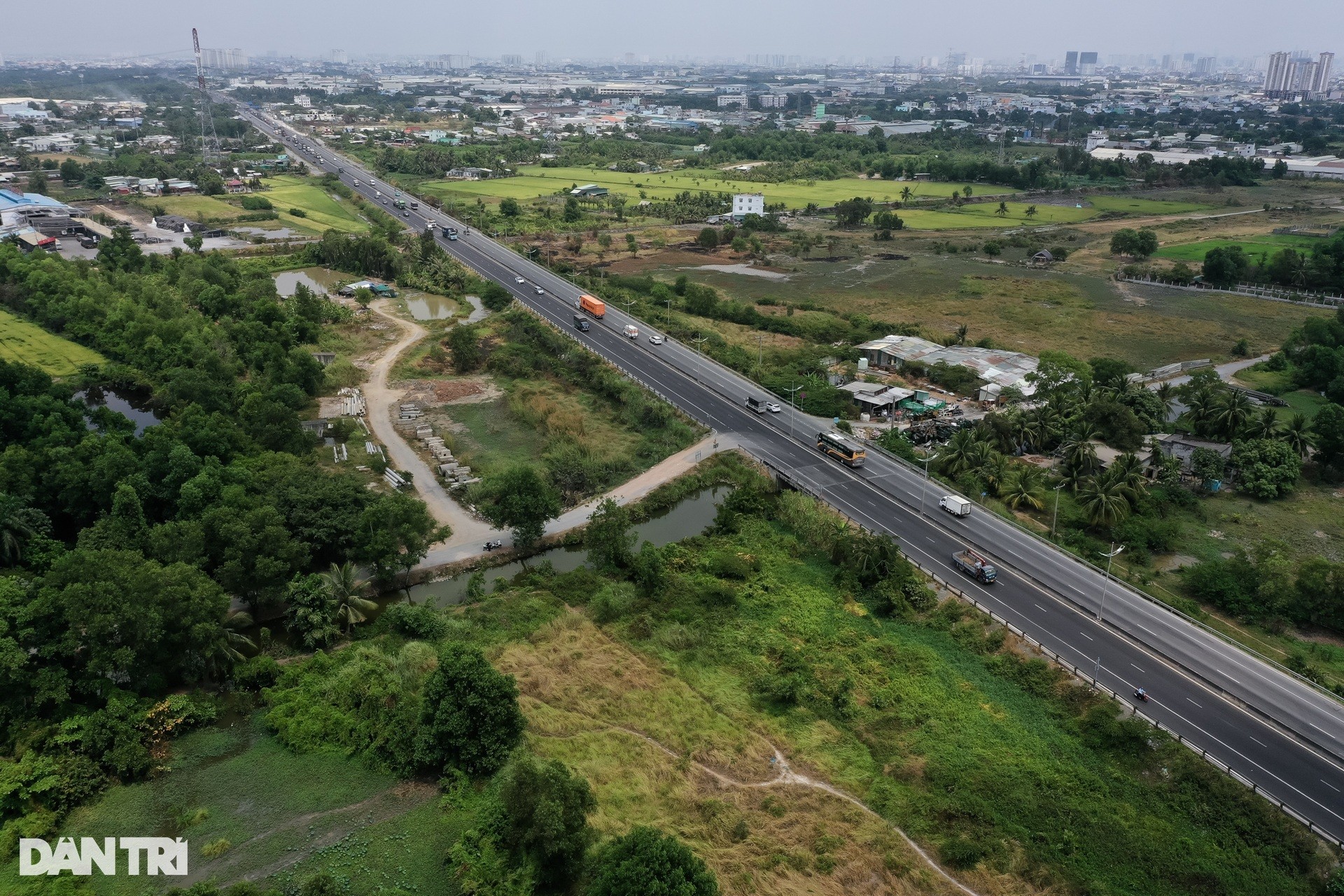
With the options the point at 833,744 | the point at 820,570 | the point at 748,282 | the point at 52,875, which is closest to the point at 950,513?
the point at 820,570

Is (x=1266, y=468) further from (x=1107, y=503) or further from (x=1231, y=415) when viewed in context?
(x=1107, y=503)

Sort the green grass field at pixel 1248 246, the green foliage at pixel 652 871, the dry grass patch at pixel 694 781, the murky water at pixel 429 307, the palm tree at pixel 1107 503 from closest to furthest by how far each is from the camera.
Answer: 1. the green foliage at pixel 652 871
2. the dry grass patch at pixel 694 781
3. the palm tree at pixel 1107 503
4. the murky water at pixel 429 307
5. the green grass field at pixel 1248 246

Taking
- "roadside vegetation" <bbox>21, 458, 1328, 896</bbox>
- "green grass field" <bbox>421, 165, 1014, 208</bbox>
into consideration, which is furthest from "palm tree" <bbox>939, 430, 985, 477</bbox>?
"green grass field" <bbox>421, 165, 1014, 208</bbox>

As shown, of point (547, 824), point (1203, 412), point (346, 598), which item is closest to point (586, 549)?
point (346, 598)

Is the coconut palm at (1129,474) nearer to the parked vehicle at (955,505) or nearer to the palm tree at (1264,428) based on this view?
the parked vehicle at (955,505)

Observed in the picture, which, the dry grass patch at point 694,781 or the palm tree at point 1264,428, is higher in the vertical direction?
the palm tree at point 1264,428

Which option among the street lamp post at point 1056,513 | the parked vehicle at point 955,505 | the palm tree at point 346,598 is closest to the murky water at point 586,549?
the palm tree at point 346,598
